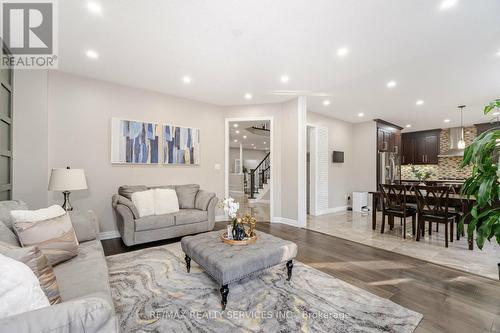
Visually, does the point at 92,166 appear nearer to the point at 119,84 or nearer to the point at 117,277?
the point at 119,84

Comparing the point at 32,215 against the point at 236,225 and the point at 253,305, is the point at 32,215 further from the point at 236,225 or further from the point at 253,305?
the point at 253,305

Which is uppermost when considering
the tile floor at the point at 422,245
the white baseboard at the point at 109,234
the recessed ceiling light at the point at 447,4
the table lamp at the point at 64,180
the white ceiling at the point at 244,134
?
the recessed ceiling light at the point at 447,4

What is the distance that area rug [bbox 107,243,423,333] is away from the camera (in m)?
1.62

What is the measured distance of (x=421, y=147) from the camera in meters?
7.84

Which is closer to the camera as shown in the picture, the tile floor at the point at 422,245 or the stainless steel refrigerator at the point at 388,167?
the tile floor at the point at 422,245

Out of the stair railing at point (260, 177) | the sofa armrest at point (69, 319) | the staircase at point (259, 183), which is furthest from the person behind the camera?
the stair railing at point (260, 177)

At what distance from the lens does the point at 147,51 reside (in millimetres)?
2766

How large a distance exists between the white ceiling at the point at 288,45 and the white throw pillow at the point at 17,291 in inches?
88.1

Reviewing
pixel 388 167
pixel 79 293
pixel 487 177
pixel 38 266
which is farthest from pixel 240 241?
pixel 388 167

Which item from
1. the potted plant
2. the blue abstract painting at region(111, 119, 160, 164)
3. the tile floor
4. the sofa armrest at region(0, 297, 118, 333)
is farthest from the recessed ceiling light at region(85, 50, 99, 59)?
the tile floor

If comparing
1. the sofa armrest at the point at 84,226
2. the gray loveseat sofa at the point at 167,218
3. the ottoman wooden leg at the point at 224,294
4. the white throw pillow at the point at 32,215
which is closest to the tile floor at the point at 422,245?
the gray loveseat sofa at the point at 167,218

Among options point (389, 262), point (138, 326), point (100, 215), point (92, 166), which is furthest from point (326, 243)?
point (92, 166)

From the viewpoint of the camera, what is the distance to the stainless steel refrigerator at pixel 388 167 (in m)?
6.39

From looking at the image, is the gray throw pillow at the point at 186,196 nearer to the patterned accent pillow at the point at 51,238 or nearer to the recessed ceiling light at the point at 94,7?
the patterned accent pillow at the point at 51,238
